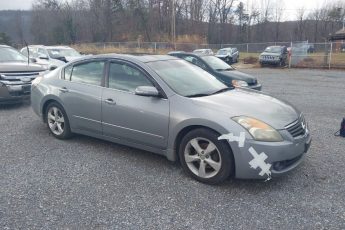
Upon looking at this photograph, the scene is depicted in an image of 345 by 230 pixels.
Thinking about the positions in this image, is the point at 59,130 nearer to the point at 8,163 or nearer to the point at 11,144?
the point at 11,144

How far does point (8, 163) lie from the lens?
449 cm

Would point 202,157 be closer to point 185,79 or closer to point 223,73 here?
point 185,79

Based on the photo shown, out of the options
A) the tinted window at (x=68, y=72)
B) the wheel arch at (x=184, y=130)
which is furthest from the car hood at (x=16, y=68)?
the wheel arch at (x=184, y=130)

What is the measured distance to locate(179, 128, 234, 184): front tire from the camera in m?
3.65

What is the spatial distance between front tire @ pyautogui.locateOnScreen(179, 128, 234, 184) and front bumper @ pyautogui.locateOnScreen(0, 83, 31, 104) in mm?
5504

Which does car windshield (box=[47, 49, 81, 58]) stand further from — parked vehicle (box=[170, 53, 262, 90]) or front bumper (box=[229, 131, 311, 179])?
front bumper (box=[229, 131, 311, 179])

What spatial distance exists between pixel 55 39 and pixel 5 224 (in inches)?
2568

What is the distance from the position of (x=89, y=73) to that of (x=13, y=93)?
12.2 feet

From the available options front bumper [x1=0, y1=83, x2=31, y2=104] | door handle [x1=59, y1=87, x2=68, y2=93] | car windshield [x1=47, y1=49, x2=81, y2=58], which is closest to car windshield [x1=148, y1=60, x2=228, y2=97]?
door handle [x1=59, y1=87, x2=68, y2=93]

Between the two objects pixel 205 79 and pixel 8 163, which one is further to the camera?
pixel 205 79

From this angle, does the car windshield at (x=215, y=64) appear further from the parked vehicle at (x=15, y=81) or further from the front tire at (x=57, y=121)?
the front tire at (x=57, y=121)

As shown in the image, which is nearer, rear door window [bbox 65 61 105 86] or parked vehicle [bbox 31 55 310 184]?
parked vehicle [bbox 31 55 310 184]

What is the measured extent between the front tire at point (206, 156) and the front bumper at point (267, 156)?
11cm

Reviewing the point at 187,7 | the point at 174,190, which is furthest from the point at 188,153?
the point at 187,7
